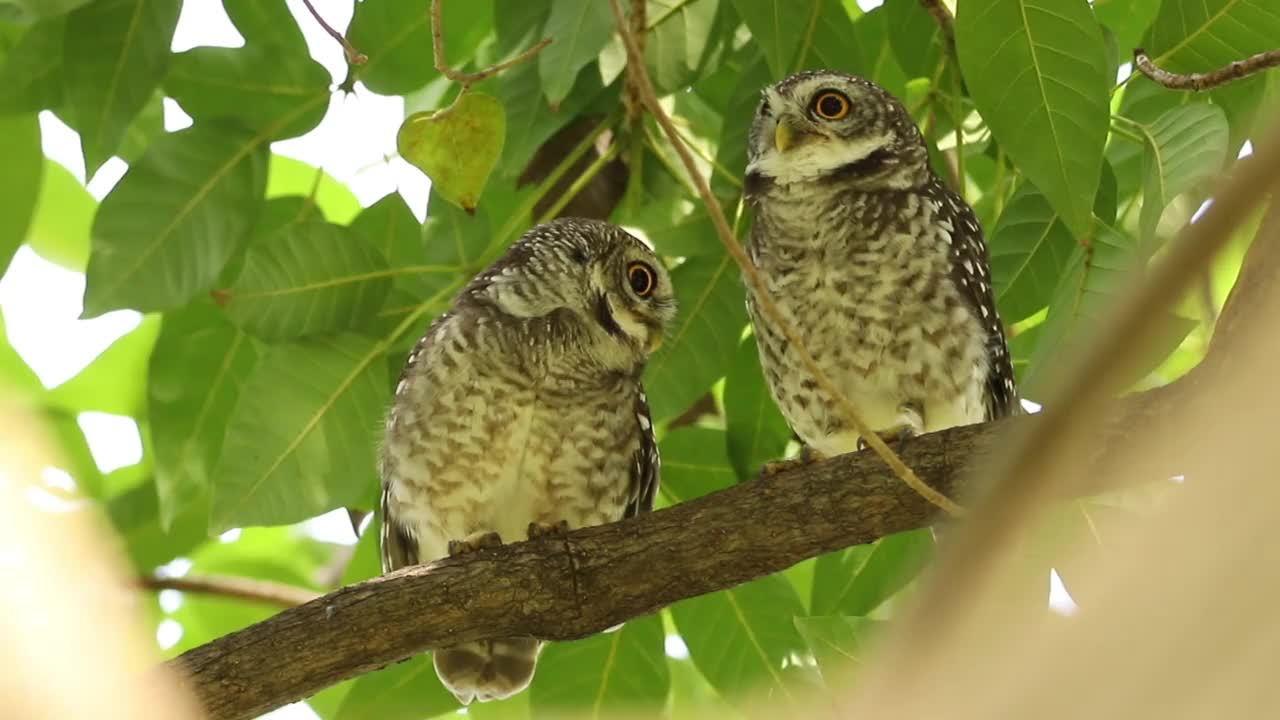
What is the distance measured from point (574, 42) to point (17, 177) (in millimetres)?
1586

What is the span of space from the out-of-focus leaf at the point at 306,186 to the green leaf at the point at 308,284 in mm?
822

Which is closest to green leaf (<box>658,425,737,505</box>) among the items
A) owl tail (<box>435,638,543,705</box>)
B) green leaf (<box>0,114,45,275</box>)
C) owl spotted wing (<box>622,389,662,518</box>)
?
owl spotted wing (<box>622,389,662,518</box>)

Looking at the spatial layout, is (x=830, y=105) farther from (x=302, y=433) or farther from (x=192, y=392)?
(x=192, y=392)

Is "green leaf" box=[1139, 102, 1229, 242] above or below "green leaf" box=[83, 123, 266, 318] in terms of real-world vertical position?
below

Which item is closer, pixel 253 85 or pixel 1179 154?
pixel 1179 154

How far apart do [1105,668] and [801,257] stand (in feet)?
9.21

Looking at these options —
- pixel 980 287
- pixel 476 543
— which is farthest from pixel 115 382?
pixel 980 287

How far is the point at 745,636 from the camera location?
3.27 m

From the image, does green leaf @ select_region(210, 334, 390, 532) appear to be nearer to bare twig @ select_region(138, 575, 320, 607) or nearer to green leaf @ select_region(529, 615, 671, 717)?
green leaf @ select_region(529, 615, 671, 717)

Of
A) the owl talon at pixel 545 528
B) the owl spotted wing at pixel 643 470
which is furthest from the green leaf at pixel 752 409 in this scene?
the owl talon at pixel 545 528

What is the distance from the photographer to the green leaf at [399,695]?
3.34m

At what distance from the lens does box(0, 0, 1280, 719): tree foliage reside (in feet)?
10.0

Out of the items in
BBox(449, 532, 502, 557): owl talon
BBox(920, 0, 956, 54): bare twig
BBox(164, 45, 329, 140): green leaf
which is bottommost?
BBox(449, 532, 502, 557): owl talon

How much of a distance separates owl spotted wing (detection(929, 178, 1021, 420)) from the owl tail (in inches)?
48.0
